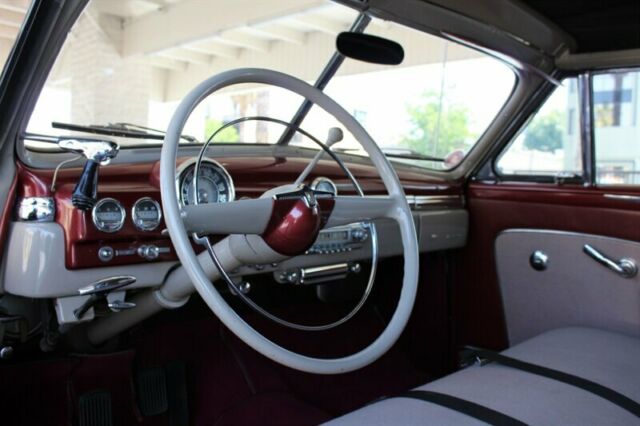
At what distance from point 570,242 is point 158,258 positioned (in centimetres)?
154

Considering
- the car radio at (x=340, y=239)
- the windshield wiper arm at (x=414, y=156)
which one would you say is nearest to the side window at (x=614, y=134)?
the windshield wiper arm at (x=414, y=156)

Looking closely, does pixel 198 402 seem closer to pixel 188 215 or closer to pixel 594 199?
pixel 188 215

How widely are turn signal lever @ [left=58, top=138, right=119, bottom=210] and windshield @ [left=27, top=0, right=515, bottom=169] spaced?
237 mm

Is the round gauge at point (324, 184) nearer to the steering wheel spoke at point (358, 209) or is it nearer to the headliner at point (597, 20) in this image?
the steering wheel spoke at point (358, 209)

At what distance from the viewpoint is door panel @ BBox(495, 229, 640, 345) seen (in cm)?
222

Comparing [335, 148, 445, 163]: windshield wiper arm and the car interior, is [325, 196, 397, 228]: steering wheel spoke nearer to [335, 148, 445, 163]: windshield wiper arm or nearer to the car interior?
the car interior

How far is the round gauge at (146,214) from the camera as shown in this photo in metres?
1.63

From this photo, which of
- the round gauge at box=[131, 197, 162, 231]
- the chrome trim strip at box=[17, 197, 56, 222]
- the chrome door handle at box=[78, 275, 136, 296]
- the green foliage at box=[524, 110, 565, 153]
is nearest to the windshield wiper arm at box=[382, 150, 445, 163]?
the green foliage at box=[524, 110, 565, 153]

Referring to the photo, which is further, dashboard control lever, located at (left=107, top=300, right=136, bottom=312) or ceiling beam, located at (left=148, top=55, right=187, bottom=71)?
ceiling beam, located at (left=148, top=55, right=187, bottom=71)

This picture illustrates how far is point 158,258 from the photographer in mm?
1656

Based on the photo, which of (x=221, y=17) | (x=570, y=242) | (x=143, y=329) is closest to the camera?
Answer: (x=221, y=17)

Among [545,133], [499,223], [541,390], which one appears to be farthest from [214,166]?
[545,133]

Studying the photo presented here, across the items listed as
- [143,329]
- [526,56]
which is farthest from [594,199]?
[143,329]

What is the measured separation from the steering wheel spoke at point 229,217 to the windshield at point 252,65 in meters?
0.65
